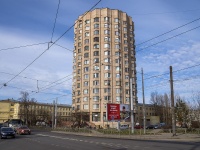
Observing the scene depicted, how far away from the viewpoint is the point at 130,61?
305ft

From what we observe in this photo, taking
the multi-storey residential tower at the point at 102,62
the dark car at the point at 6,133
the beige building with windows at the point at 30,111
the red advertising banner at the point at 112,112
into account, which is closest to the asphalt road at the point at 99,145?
the dark car at the point at 6,133

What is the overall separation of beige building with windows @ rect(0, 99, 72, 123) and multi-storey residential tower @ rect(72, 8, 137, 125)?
49.1ft

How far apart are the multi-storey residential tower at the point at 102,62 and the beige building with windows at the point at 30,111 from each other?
14957mm

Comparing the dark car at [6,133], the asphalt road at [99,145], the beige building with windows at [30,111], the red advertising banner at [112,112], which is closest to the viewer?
the asphalt road at [99,145]

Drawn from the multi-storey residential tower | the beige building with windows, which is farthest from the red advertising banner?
the beige building with windows

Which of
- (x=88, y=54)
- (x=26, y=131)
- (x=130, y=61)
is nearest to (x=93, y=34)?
(x=88, y=54)

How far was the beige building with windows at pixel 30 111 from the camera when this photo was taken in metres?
96.5

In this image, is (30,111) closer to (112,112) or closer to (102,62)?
(102,62)

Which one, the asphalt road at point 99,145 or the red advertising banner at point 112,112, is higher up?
the red advertising banner at point 112,112

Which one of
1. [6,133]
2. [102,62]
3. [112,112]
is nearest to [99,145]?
[6,133]

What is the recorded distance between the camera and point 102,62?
8444cm

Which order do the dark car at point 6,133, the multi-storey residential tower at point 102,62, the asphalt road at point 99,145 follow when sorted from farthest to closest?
1. the multi-storey residential tower at point 102,62
2. the dark car at point 6,133
3. the asphalt road at point 99,145

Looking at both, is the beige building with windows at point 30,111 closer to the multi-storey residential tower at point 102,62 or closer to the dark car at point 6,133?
the multi-storey residential tower at point 102,62

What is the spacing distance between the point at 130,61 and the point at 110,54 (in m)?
8.45
